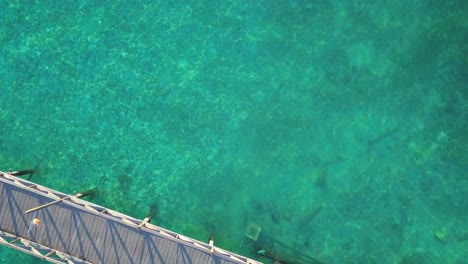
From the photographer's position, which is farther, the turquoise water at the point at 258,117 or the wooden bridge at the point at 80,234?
the turquoise water at the point at 258,117

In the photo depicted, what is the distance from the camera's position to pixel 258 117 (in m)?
30.4

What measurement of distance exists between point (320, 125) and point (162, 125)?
36.8 feet

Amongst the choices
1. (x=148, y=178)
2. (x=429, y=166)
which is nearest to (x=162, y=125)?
(x=148, y=178)

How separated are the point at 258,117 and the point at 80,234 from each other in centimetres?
1407

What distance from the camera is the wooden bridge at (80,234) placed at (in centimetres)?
2664

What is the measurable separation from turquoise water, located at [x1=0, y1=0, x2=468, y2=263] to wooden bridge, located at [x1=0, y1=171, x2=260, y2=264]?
3.59m

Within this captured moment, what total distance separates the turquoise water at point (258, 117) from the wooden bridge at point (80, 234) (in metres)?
3.59

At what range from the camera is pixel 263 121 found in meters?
30.3

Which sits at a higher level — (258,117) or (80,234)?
(258,117)

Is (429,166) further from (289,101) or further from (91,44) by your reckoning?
(91,44)

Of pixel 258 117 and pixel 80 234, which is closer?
pixel 80 234

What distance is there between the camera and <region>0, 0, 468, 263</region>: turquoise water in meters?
29.9

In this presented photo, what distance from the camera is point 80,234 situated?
2689 centimetres

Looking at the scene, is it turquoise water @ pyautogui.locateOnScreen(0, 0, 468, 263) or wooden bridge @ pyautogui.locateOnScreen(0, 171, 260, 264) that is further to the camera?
turquoise water @ pyautogui.locateOnScreen(0, 0, 468, 263)
